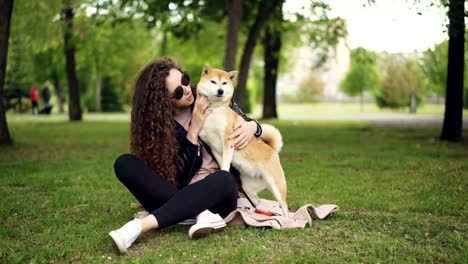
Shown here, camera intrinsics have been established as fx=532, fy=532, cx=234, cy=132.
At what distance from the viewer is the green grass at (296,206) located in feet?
13.0

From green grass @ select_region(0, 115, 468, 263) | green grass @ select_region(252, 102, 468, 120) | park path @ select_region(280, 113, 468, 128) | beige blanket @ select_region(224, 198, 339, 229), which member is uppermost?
beige blanket @ select_region(224, 198, 339, 229)

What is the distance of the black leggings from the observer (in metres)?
4.29

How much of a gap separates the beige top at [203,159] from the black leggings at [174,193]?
0.36 m

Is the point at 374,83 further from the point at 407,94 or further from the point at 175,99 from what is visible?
the point at 175,99

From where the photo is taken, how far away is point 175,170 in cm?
476

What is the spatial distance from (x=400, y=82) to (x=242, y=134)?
116ft

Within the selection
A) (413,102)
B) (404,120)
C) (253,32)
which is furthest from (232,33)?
(413,102)

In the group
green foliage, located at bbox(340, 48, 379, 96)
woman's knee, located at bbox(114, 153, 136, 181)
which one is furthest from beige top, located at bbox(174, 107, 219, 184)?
green foliage, located at bbox(340, 48, 379, 96)

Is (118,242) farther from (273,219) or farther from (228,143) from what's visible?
(273,219)

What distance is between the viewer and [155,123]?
4.64m

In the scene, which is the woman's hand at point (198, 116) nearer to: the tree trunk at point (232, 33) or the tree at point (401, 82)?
the tree trunk at point (232, 33)

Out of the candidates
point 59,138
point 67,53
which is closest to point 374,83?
point 67,53

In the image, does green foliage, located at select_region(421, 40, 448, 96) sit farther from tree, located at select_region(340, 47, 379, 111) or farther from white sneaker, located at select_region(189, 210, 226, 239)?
white sneaker, located at select_region(189, 210, 226, 239)

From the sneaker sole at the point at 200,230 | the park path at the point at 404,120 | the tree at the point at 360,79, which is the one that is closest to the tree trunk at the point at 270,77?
the park path at the point at 404,120
